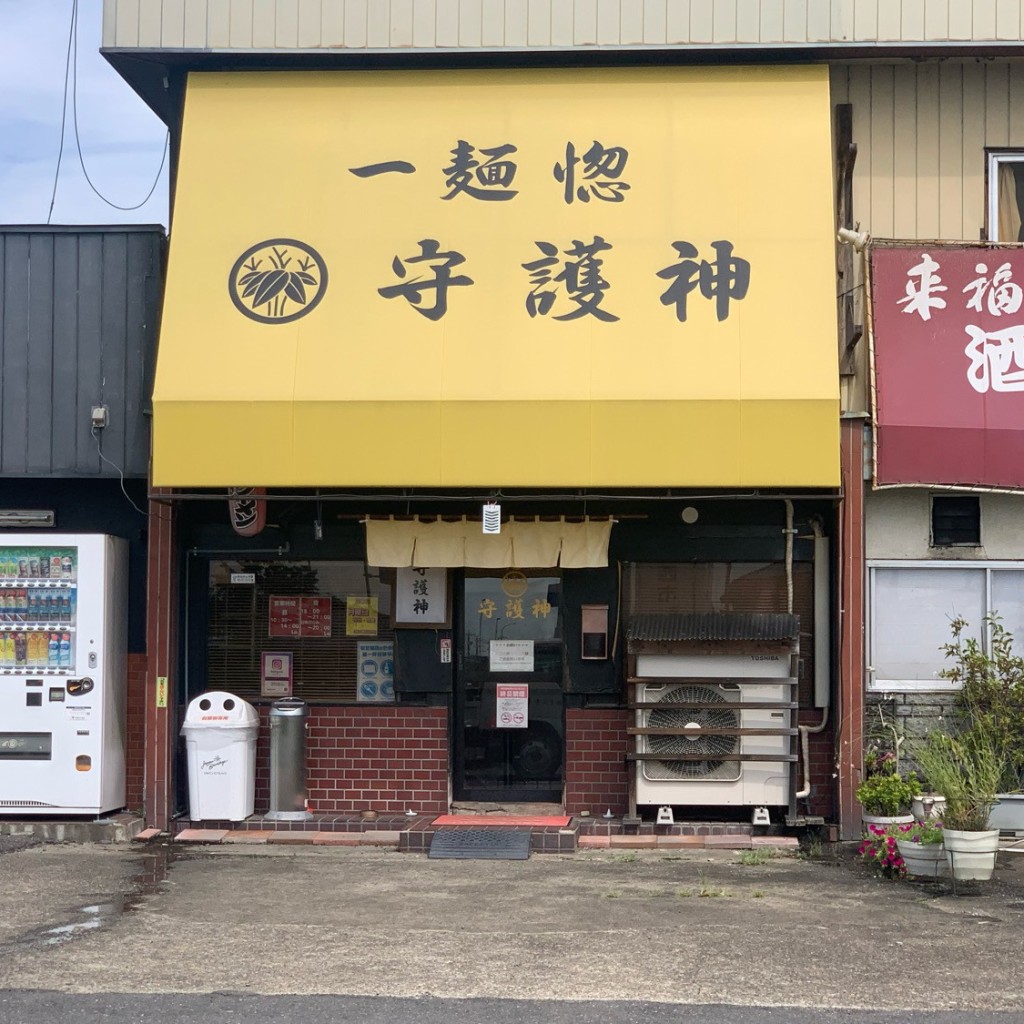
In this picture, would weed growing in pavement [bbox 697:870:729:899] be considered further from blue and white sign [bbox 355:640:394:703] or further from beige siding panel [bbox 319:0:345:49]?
beige siding panel [bbox 319:0:345:49]

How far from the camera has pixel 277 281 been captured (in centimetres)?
1180

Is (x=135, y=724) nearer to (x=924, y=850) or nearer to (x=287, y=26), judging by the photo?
(x=287, y=26)

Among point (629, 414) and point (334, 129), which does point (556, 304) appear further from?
point (334, 129)

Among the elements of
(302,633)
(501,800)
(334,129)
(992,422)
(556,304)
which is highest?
(334,129)

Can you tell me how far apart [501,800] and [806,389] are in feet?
15.6

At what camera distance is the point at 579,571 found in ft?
42.5

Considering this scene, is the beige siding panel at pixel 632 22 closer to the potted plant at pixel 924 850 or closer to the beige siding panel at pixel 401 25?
the beige siding panel at pixel 401 25

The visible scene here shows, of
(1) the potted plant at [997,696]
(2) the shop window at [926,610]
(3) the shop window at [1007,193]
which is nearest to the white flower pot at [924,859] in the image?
(1) the potted plant at [997,696]

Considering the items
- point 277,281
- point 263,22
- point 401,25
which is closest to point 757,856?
point 277,281

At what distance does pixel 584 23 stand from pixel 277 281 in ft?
11.8

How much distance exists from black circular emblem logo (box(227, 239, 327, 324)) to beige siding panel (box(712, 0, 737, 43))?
4.04m

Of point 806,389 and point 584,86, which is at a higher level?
point 584,86

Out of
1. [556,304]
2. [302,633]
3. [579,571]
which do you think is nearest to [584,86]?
[556,304]

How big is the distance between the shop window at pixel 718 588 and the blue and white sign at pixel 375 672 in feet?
7.47
